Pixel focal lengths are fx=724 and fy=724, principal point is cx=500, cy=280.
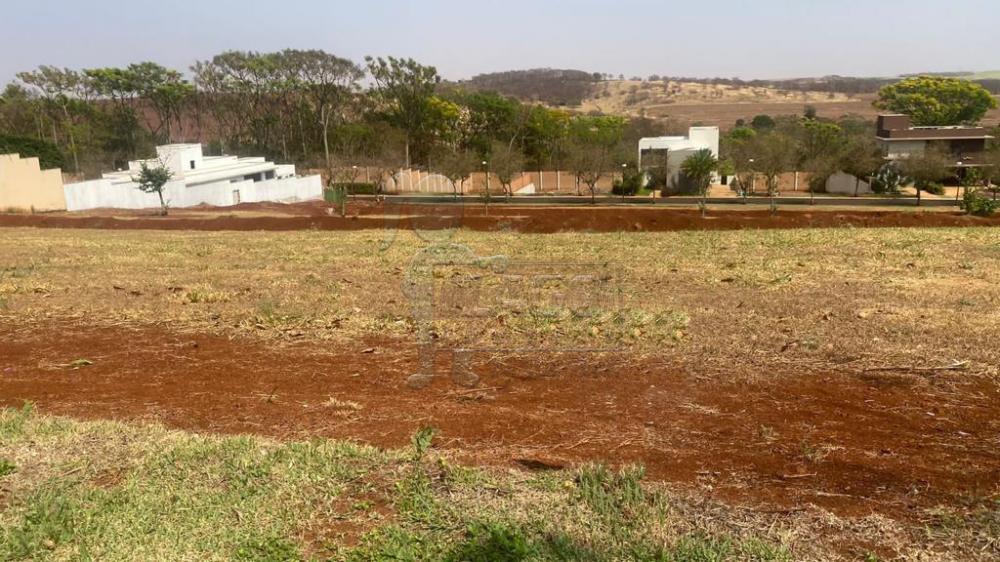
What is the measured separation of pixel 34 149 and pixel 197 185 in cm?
1809

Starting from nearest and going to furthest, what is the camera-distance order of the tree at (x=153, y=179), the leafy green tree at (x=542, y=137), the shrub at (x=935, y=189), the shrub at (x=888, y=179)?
the tree at (x=153, y=179)
the shrub at (x=935, y=189)
the shrub at (x=888, y=179)
the leafy green tree at (x=542, y=137)

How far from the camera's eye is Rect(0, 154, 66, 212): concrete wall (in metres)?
39.3

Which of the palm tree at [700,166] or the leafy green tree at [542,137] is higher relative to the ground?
the leafy green tree at [542,137]

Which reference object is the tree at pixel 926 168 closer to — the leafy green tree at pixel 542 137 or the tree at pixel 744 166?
the tree at pixel 744 166

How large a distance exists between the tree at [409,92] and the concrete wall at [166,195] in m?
23.0

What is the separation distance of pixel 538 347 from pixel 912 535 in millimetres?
3763

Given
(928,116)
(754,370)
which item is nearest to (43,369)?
(754,370)

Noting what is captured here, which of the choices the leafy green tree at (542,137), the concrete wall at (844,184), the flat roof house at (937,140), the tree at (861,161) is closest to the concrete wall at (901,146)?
the flat roof house at (937,140)

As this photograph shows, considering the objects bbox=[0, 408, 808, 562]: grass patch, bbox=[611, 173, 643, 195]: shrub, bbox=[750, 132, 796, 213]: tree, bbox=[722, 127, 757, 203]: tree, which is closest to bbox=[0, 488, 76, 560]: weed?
bbox=[0, 408, 808, 562]: grass patch

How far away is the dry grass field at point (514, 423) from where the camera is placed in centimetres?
353

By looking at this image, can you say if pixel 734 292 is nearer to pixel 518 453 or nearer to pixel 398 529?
pixel 518 453

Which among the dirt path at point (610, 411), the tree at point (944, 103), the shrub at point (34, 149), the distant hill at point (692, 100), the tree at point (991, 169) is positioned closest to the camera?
the dirt path at point (610, 411)

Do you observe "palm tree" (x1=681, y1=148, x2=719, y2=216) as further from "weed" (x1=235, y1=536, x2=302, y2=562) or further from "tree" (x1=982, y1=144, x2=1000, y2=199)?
"weed" (x1=235, y1=536, x2=302, y2=562)

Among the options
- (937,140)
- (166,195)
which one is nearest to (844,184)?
(937,140)
